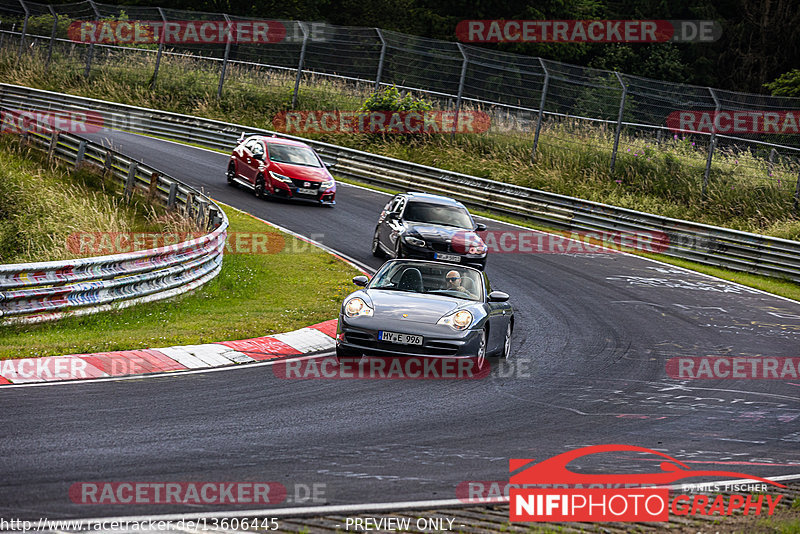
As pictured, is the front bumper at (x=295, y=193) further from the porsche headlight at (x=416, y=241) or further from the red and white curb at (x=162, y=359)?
the red and white curb at (x=162, y=359)

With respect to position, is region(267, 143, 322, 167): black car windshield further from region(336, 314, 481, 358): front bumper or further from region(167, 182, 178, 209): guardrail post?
region(336, 314, 481, 358): front bumper

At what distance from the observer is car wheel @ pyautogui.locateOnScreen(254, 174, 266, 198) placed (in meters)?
24.2

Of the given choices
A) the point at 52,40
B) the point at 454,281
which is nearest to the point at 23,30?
the point at 52,40

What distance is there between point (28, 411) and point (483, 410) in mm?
4204

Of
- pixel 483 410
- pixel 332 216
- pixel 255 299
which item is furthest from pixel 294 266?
pixel 483 410

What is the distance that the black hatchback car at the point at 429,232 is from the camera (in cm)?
1683

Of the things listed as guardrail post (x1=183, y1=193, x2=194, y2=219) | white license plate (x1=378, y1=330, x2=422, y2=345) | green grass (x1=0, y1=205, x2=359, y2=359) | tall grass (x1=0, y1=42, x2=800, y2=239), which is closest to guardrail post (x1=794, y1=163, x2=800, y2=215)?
tall grass (x1=0, y1=42, x2=800, y2=239)

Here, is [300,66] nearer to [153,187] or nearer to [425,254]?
[153,187]

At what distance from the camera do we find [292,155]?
2472 centimetres

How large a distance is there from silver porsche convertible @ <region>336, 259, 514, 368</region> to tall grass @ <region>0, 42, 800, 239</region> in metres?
14.8

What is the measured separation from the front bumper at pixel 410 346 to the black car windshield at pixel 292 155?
14.8 m

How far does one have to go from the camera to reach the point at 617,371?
11.5 m

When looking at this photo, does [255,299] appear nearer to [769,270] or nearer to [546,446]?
[546,446]

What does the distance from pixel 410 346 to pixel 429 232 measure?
7175 millimetres
